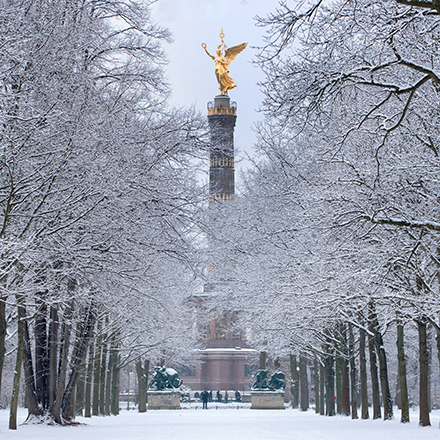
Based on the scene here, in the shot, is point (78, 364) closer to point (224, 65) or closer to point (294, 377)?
point (294, 377)

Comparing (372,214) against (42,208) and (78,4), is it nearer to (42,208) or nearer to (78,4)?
(42,208)

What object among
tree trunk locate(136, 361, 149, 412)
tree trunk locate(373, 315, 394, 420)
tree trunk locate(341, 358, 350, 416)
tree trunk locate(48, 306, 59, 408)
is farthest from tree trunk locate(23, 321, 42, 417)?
tree trunk locate(136, 361, 149, 412)

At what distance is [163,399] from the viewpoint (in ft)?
146

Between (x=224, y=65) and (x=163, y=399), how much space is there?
154 ft

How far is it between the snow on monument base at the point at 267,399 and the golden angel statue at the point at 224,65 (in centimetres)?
4480

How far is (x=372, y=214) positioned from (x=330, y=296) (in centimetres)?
373

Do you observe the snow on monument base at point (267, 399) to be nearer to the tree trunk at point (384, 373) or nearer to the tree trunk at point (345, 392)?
the tree trunk at point (345, 392)

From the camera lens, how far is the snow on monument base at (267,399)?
1716 inches

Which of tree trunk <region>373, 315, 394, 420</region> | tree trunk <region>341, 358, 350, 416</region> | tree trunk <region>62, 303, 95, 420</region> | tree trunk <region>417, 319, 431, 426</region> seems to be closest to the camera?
tree trunk <region>417, 319, 431, 426</region>

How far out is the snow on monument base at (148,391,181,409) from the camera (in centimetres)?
4425

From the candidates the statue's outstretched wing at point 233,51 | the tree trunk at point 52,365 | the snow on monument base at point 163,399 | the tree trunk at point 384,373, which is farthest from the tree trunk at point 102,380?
the statue's outstretched wing at point 233,51

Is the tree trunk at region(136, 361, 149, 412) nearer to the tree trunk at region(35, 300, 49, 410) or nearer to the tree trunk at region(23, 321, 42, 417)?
the tree trunk at region(35, 300, 49, 410)

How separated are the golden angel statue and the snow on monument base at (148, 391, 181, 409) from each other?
4433 centimetres

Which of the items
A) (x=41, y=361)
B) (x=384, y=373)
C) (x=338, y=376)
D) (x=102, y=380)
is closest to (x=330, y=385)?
(x=338, y=376)
